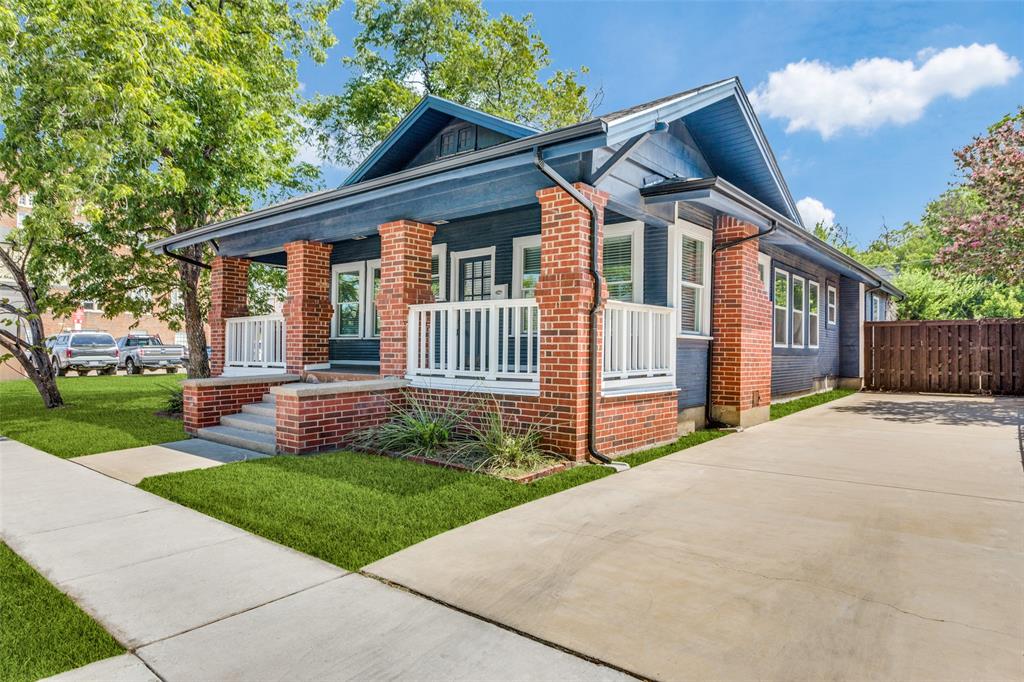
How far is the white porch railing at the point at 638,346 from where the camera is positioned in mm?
6516

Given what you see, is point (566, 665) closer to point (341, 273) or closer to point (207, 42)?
point (341, 273)

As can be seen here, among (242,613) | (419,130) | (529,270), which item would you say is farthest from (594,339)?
(419,130)

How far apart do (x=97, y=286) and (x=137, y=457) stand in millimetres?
7012

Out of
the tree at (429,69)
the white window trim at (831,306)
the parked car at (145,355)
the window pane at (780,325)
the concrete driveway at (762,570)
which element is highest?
the tree at (429,69)

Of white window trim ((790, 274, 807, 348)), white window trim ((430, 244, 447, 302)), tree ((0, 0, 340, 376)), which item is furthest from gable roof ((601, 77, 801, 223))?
tree ((0, 0, 340, 376))

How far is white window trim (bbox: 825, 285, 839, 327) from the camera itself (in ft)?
47.2

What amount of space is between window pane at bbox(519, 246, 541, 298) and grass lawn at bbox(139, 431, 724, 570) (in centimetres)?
364

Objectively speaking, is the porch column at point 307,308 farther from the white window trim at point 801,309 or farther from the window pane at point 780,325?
the white window trim at point 801,309

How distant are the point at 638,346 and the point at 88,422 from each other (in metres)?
9.06

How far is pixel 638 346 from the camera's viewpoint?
7.27 m

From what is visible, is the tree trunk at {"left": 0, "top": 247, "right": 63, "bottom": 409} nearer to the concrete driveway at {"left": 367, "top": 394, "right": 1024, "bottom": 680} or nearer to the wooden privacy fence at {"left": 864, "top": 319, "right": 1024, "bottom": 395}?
the concrete driveway at {"left": 367, "top": 394, "right": 1024, "bottom": 680}

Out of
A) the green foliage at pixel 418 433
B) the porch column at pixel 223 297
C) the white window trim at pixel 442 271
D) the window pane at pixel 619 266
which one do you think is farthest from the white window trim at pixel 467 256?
the porch column at pixel 223 297

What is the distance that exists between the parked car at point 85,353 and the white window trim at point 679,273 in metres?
24.1

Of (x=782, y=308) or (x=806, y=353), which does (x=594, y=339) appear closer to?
(x=782, y=308)
